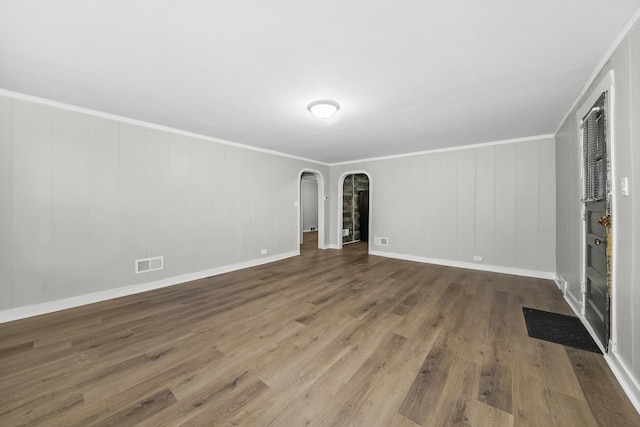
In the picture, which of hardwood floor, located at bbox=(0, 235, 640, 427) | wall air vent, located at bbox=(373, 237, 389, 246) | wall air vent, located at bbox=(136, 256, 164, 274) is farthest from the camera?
wall air vent, located at bbox=(373, 237, 389, 246)

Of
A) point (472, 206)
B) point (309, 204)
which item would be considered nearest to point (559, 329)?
point (472, 206)

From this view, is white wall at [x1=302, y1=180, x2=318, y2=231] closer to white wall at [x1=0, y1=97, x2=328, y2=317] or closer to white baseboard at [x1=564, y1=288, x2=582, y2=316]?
white wall at [x1=0, y1=97, x2=328, y2=317]

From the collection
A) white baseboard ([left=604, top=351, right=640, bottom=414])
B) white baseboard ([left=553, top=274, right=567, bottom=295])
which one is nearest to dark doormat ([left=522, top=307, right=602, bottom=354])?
white baseboard ([left=604, top=351, right=640, bottom=414])

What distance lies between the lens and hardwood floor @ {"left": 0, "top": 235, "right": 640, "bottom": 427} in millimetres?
1432

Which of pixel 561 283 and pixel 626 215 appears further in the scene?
pixel 561 283

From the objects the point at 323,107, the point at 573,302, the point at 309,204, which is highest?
the point at 323,107

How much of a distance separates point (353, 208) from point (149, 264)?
5.78m

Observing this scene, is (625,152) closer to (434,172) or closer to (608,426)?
(608,426)

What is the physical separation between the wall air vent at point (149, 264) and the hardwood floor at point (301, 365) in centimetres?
44

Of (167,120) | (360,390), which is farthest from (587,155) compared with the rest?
(167,120)

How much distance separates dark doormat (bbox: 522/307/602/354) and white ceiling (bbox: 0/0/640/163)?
2.52 m

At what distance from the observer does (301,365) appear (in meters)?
1.88

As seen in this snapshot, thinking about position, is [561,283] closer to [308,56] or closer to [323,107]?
[323,107]

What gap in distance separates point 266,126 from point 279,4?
2.36 m
